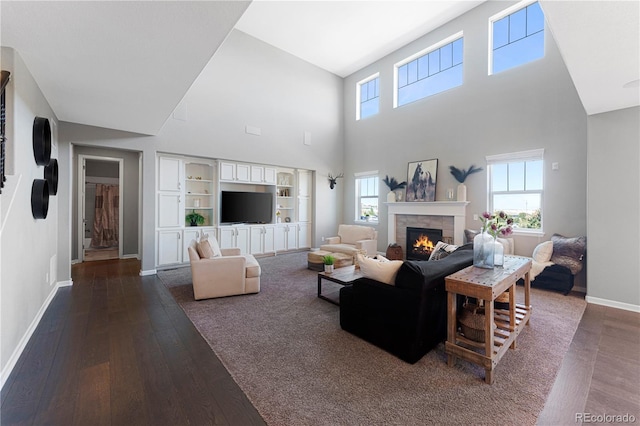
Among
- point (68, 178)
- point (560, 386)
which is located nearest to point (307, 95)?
point (68, 178)

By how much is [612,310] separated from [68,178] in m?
8.10

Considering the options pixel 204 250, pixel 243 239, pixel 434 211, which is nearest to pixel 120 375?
pixel 204 250

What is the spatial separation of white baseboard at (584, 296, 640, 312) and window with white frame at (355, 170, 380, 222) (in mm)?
4613

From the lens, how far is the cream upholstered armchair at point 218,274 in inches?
145

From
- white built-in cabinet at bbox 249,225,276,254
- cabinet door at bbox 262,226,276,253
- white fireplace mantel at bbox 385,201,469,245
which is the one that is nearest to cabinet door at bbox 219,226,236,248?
white built-in cabinet at bbox 249,225,276,254

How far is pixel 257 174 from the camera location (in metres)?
6.85

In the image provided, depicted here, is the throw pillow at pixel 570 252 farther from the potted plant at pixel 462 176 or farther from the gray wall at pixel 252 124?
the gray wall at pixel 252 124

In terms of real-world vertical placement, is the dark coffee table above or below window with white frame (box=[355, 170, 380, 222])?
below

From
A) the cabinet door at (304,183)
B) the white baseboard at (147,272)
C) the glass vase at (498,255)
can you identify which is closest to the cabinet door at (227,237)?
the white baseboard at (147,272)

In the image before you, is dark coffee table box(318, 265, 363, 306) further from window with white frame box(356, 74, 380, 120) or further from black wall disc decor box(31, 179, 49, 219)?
window with white frame box(356, 74, 380, 120)

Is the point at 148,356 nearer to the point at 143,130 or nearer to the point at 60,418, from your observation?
the point at 60,418

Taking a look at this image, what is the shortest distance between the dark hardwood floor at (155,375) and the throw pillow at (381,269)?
1260mm

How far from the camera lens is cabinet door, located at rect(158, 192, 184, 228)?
17.9ft

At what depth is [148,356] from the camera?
2.33 metres
